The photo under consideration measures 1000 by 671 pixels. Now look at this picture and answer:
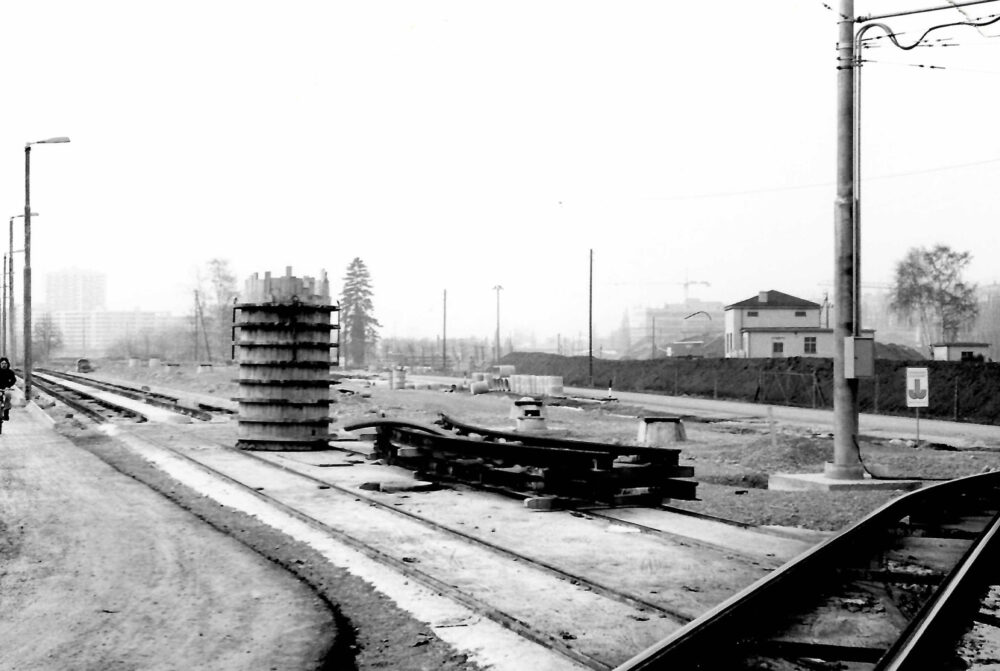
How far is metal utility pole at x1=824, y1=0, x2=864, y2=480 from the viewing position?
1379 cm

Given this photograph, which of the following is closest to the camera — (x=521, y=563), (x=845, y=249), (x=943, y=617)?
(x=943, y=617)

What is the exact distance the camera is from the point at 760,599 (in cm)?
662

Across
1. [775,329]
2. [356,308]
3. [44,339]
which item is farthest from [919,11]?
[44,339]

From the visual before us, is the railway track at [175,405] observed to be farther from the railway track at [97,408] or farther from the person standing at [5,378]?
the person standing at [5,378]

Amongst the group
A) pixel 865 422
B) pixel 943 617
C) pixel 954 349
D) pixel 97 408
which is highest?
pixel 954 349

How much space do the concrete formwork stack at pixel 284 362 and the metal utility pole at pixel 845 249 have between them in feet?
36.1

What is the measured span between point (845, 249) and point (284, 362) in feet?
39.6

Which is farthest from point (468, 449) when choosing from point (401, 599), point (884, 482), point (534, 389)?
point (534, 389)

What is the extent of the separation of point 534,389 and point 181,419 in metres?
26.1

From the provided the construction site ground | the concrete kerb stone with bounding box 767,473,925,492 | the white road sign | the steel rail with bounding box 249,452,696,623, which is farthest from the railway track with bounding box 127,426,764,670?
the white road sign

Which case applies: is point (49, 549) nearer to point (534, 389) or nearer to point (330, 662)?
point (330, 662)

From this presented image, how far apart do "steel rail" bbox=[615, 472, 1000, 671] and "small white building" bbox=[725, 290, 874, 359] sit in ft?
210

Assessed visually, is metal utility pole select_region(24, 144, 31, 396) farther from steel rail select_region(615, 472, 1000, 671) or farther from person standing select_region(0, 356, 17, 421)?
steel rail select_region(615, 472, 1000, 671)

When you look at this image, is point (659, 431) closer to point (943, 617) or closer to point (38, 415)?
point (943, 617)
